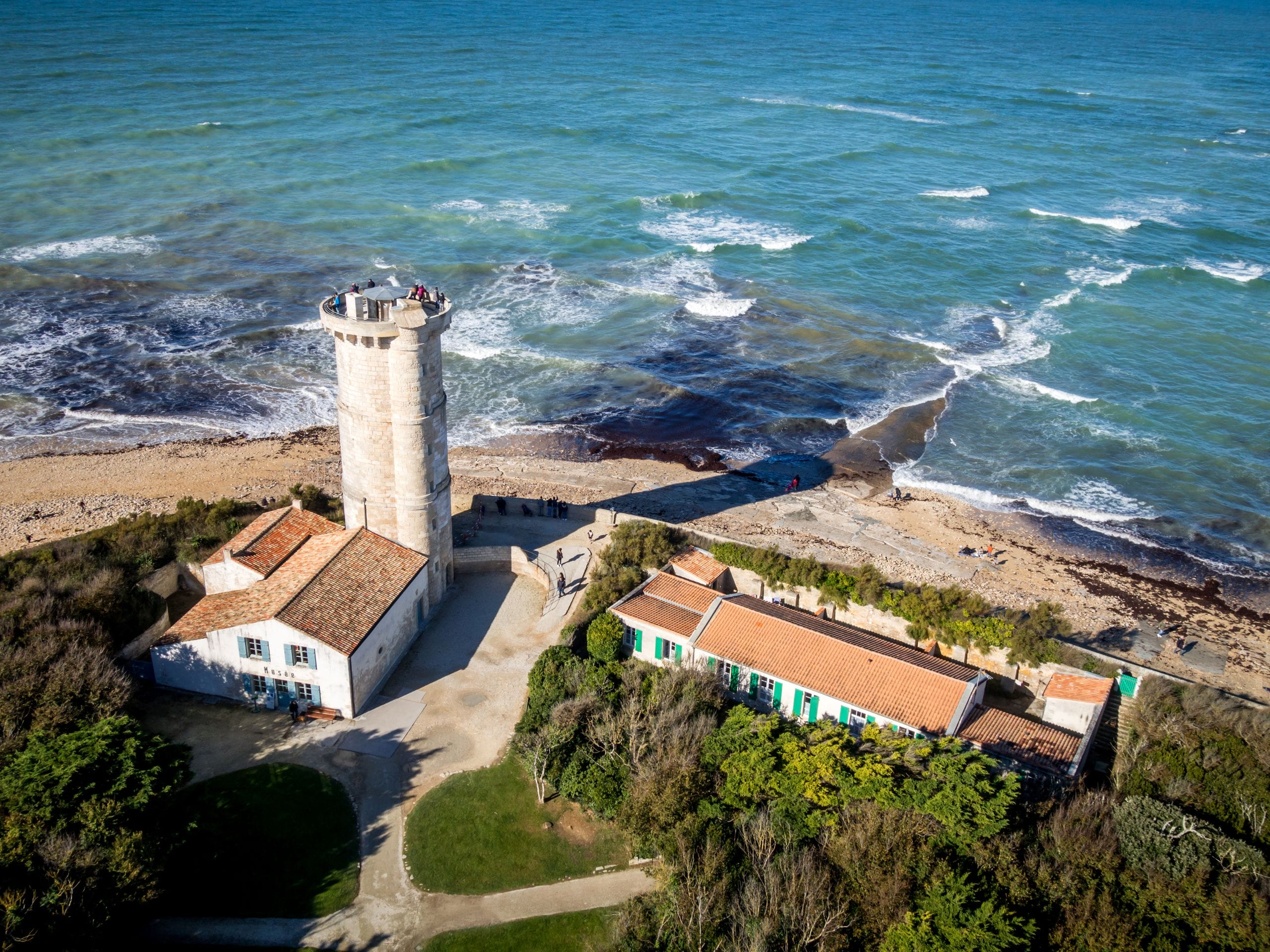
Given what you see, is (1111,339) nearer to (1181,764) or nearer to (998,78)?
(1181,764)

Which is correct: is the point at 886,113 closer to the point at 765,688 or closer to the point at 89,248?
the point at 89,248

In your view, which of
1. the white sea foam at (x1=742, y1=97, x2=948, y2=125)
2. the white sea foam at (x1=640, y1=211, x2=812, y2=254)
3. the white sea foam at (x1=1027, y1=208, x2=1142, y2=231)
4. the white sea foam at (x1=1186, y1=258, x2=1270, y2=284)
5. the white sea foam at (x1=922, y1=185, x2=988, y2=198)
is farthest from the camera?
the white sea foam at (x1=742, y1=97, x2=948, y2=125)

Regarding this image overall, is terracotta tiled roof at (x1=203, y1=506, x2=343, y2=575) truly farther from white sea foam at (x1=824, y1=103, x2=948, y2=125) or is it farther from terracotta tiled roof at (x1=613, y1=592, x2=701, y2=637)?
white sea foam at (x1=824, y1=103, x2=948, y2=125)

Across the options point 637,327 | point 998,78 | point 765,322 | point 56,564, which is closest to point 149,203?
point 637,327

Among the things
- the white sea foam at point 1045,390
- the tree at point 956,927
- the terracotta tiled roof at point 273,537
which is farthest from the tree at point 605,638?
the white sea foam at point 1045,390

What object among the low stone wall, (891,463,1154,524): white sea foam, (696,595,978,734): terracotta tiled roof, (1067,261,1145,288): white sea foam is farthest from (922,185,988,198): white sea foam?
(696,595,978,734): terracotta tiled roof

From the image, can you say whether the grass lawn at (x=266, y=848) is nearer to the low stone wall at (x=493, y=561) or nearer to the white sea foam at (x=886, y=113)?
the low stone wall at (x=493, y=561)
